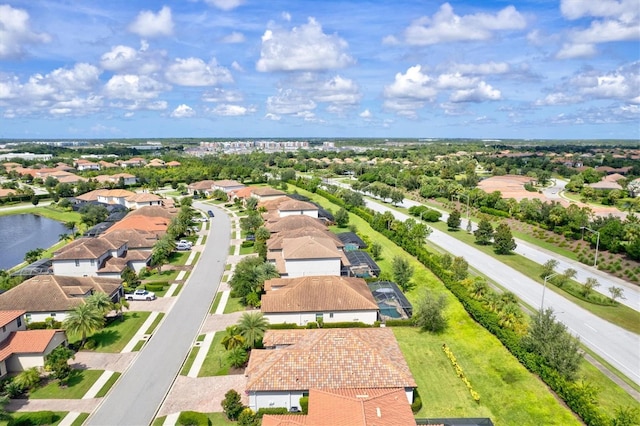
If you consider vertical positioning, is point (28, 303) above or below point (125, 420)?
above

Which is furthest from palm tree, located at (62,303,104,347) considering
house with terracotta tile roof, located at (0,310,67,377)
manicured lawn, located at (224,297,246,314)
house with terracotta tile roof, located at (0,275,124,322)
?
manicured lawn, located at (224,297,246,314)

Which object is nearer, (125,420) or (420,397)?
(125,420)

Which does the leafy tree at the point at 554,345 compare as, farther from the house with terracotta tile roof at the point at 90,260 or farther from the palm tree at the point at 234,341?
the house with terracotta tile roof at the point at 90,260

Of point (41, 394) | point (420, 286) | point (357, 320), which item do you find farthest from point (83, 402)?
point (420, 286)

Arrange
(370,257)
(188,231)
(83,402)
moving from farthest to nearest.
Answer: (188,231), (370,257), (83,402)

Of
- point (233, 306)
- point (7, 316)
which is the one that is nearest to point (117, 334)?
point (7, 316)

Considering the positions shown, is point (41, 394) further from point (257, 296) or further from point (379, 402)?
point (379, 402)
